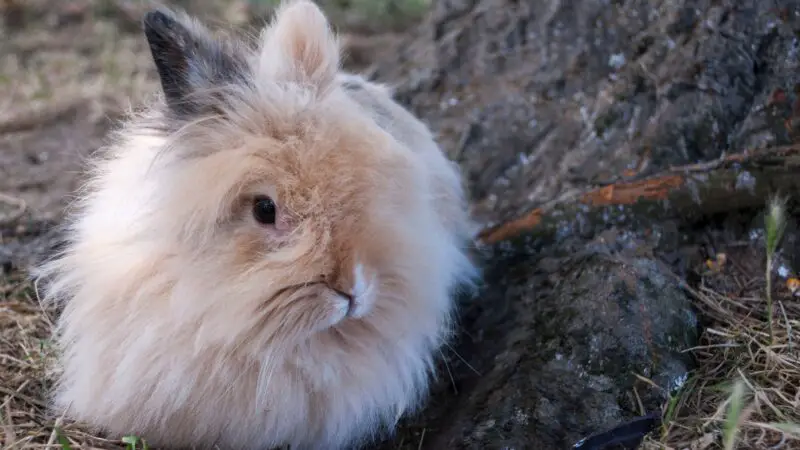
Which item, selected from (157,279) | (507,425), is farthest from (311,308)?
(507,425)

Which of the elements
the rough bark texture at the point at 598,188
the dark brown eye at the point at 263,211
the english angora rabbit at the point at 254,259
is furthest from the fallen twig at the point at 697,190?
the dark brown eye at the point at 263,211

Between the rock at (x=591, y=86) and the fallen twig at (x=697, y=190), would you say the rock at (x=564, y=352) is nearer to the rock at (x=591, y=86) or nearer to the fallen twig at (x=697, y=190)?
the fallen twig at (x=697, y=190)

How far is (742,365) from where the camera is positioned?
2.09 m

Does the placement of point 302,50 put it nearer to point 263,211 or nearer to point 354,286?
point 263,211

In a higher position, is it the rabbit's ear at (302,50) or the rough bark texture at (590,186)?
the rabbit's ear at (302,50)

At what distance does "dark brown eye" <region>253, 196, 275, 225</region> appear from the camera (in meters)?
1.81

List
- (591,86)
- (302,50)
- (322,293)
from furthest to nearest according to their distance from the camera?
(591,86) < (302,50) < (322,293)

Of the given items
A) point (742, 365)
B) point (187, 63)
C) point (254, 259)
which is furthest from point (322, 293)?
point (742, 365)

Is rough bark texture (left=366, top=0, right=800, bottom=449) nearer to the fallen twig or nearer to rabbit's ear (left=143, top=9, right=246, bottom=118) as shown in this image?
the fallen twig

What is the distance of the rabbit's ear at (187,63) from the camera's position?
1.81 meters

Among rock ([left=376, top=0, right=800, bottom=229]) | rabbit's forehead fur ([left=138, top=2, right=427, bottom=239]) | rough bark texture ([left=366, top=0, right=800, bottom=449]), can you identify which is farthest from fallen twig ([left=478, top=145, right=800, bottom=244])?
rabbit's forehead fur ([left=138, top=2, right=427, bottom=239])

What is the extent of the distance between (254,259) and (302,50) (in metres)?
0.68

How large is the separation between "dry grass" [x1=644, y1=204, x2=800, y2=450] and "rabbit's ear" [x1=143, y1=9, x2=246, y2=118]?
1543 millimetres

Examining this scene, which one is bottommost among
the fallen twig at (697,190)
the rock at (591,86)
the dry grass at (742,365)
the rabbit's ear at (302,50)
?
the dry grass at (742,365)
